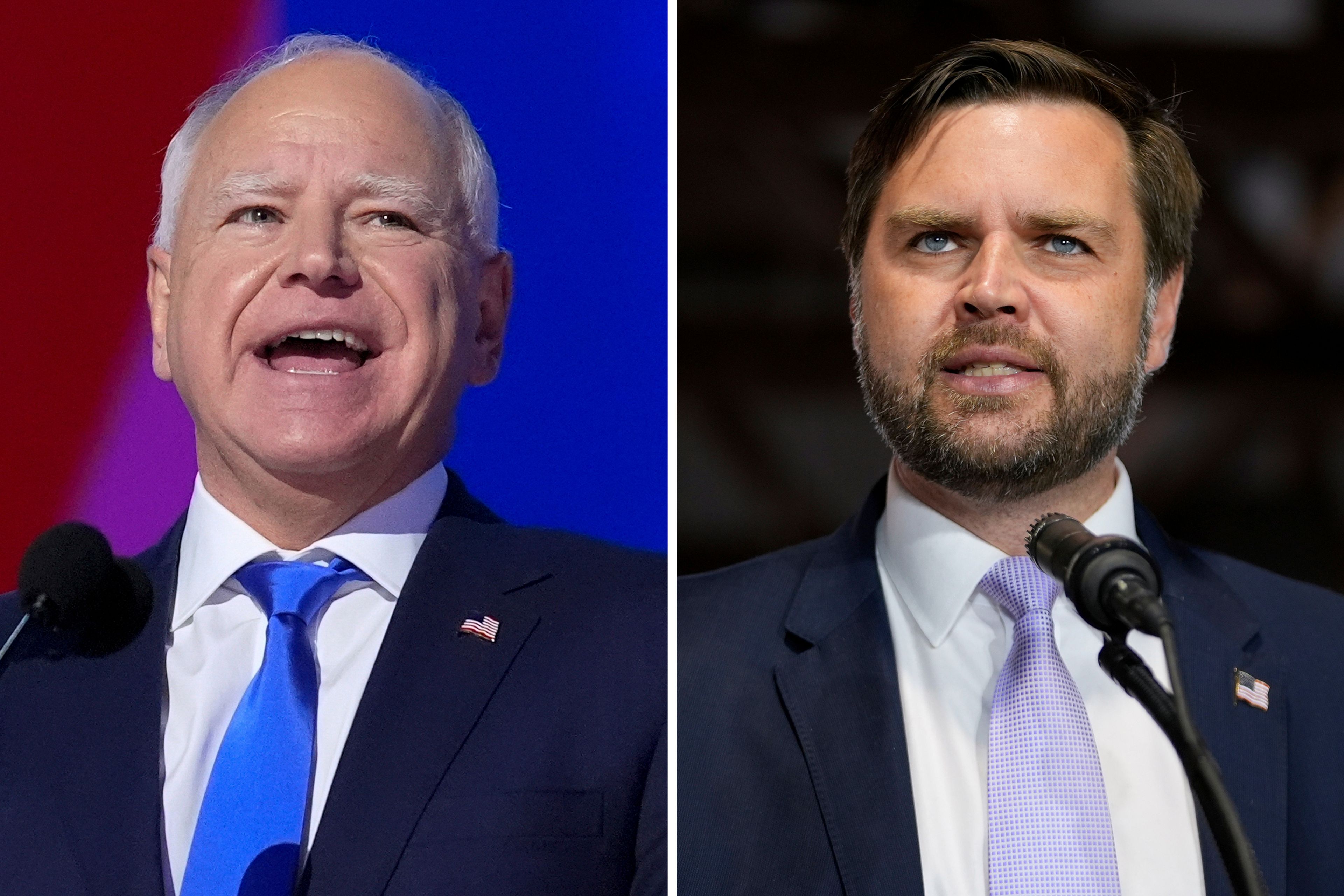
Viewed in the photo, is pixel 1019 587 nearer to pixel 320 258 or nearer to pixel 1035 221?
pixel 1035 221

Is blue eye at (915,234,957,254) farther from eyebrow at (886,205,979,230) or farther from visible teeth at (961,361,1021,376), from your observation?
visible teeth at (961,361,1021,376)

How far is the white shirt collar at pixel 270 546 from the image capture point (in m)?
1.80

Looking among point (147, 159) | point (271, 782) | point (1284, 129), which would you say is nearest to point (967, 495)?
point (271, 782)

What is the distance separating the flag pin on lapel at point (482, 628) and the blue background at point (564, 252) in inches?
6.0

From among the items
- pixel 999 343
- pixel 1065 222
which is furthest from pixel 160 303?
pixel 1065 222

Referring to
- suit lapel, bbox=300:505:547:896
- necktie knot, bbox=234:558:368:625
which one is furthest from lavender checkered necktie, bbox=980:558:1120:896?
necktie knot, bbox=234:558:368:625

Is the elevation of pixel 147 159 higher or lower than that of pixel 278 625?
higher

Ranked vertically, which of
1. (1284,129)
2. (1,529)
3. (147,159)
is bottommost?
(1,529)

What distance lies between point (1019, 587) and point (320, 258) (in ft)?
3.74

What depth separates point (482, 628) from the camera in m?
1.85

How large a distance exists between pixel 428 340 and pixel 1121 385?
1099mm

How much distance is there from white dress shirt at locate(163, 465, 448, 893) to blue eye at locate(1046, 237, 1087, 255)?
108cm

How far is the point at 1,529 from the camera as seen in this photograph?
182 centimetres

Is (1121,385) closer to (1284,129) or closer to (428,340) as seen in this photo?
(428,340)
